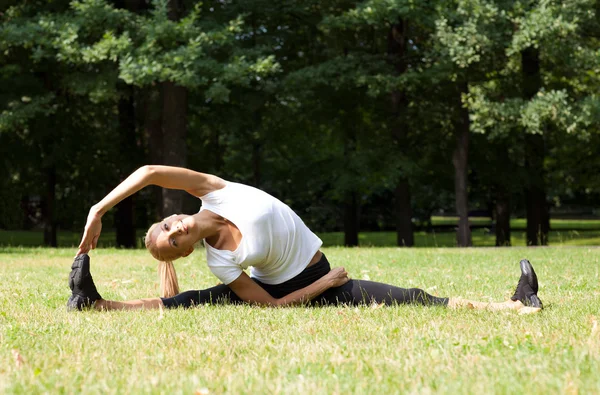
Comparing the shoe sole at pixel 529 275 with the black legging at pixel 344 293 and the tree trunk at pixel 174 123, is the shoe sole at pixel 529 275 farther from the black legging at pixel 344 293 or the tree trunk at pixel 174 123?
the tree trunk at pixel 174 123

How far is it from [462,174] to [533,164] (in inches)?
138

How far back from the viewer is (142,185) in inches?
235

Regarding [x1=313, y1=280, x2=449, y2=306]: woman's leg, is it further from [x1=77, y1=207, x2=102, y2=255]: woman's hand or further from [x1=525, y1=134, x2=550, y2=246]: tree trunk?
[x1=525, y1=134, x2=550, y2=246]: tree trunk

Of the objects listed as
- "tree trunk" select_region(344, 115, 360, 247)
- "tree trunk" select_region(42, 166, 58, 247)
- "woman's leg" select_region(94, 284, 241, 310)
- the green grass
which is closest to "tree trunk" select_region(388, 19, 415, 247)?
"tree trunk" select_region(344, 115, 360, 247)

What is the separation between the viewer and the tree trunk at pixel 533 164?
938 inches

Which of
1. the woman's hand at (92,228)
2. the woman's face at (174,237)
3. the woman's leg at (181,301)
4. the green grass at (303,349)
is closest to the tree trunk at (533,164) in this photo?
the green grass at (303,349)

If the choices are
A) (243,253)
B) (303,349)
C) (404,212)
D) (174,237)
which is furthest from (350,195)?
(303,349)

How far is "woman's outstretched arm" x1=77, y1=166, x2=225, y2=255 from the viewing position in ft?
19.3

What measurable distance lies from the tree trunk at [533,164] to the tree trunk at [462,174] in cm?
196

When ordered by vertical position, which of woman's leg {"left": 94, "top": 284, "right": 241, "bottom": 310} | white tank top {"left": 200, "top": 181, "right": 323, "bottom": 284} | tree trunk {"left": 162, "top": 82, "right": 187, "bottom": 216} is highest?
tree trunk {"left": 162, "top": 82, "right": 187, "bottom": 216}

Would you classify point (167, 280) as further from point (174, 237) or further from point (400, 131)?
point (400, 131)

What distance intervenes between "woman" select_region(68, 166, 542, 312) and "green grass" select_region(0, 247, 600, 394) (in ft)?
0.73

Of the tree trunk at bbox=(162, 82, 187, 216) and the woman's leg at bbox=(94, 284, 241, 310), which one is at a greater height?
the tree trunk at bbox=(162, 82, 187, 216)

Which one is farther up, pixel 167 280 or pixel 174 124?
pixel 174 124
